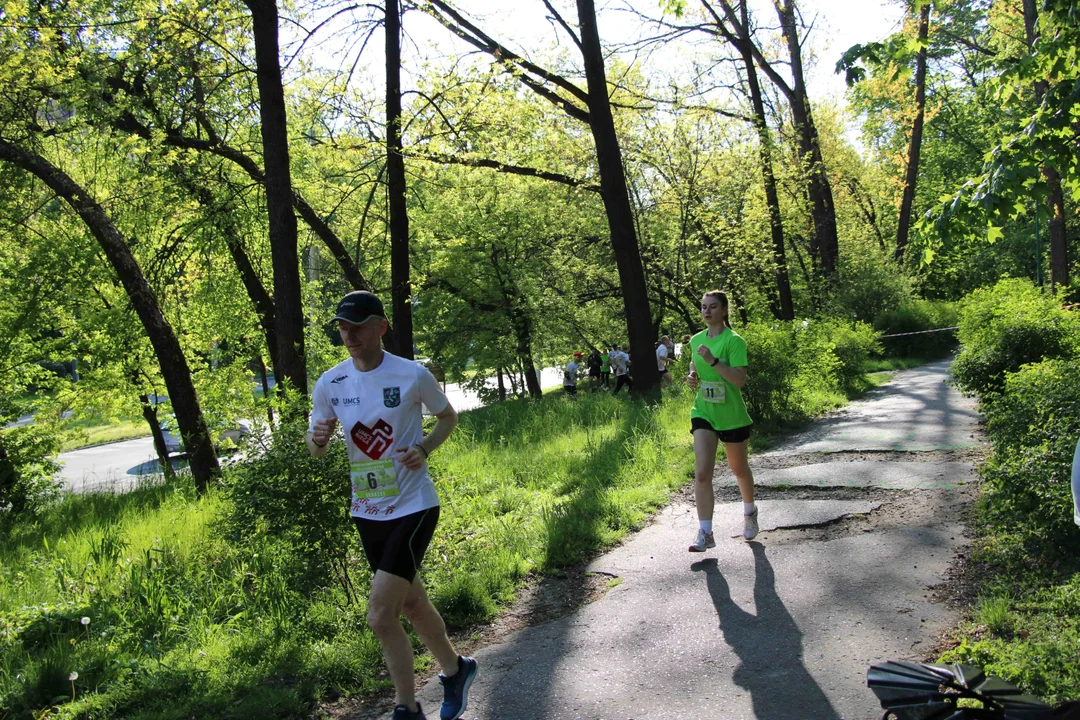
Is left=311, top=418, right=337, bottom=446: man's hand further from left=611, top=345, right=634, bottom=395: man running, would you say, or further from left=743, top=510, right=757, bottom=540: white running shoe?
left=611, top=345, right=634, bottom=395: man running

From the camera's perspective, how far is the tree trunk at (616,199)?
15.6m

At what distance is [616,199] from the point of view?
15.7 m

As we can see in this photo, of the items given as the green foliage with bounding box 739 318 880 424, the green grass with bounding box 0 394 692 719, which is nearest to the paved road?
the green foliage with bounding box 739 318 880 424

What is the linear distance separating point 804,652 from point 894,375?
641 inches

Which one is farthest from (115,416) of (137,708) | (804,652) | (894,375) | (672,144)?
(804,652)

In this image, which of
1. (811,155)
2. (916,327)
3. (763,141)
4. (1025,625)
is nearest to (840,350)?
(763,141)

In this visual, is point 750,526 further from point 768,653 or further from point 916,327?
point 916,327

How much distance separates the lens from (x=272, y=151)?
8898 millimetres

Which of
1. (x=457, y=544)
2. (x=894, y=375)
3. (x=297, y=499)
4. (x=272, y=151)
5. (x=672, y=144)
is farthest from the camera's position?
→ (x=672, y=144)

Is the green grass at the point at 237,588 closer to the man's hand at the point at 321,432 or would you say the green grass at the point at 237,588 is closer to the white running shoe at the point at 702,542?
the white running shoe at the point at 702,542

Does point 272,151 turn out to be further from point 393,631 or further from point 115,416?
point 115,416

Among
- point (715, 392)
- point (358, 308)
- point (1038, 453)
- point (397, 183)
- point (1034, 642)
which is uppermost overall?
point (397, 183)

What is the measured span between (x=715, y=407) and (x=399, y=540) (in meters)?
3.40

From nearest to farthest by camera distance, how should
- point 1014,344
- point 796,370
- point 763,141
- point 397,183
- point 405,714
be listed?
point 405,714 < point 1014,344 < point 796,370 < point 397,183 < point 763,141
